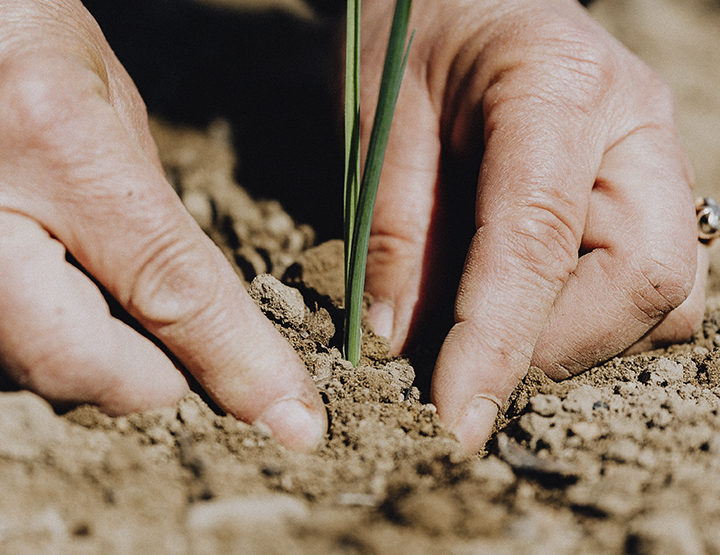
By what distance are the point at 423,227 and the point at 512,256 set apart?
373 mm

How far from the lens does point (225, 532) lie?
0.69 metres

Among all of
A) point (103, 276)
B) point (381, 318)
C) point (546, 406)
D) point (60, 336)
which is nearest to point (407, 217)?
point (381, 318)

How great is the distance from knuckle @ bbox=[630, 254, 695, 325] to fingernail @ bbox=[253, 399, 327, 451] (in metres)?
0.71

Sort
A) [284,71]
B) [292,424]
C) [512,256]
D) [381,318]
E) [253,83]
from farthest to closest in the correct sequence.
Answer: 1. [284,71]
2. [253,83]
3. [381,318]
4. [512,256]
5. [292,424]

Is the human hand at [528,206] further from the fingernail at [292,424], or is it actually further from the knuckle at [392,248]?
the fingernail at [292,424]

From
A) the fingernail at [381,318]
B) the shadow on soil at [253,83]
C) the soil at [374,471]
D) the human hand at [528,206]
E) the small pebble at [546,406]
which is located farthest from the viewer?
the shadow on soil at [253,83]

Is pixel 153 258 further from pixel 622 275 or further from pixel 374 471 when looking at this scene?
pixel 622 275

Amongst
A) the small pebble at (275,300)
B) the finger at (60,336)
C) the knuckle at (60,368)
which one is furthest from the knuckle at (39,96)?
the small pebble at (275,300)

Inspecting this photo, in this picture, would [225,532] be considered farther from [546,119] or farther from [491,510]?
[546,119]

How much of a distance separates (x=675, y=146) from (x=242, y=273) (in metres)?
1.07

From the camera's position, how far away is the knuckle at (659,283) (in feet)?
4.07

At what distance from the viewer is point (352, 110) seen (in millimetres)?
1057

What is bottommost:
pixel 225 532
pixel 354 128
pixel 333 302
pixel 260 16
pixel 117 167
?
pixel 260 16

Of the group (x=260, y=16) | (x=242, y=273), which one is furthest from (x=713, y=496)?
(x=260, y=16)
